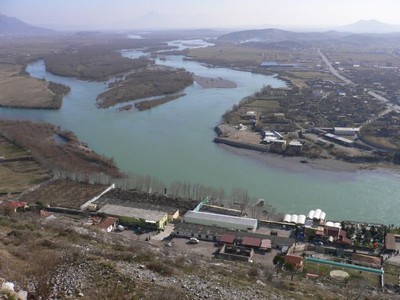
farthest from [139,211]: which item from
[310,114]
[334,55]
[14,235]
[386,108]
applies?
[334,55]

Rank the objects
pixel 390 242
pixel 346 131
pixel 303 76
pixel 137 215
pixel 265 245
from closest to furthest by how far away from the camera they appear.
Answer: pixel 265 245, pixel 390 242, pixel 137 215, pixel 346 131, pixel 303 76

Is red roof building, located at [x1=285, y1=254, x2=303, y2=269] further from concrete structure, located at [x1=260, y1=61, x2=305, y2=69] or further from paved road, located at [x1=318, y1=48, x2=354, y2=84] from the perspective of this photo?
concrete structure, located at [x1=260, y1=61, x2=305, y2=69]

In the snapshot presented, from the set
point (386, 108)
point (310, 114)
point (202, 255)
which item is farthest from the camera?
point (386, 108)

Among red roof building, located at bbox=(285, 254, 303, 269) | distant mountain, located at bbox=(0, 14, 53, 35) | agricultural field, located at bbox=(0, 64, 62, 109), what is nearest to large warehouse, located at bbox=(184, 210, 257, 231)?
red roof building, located at bbox=(285, 254, 303, 269)

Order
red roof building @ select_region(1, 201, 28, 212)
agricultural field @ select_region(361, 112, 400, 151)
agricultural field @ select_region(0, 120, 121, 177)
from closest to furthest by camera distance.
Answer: red roof building @ select_region(1, 201, 28, 212) < agricultural field @ select_region(0, 120, 121, 177) < agricultural field @ select_region(361, 112, 400, 151)

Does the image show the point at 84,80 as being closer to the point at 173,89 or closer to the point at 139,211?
the point at 173,89

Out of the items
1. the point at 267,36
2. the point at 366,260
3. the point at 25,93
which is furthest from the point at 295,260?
the point at 267,36

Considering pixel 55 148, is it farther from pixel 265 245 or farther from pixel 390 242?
pixel 390 242
